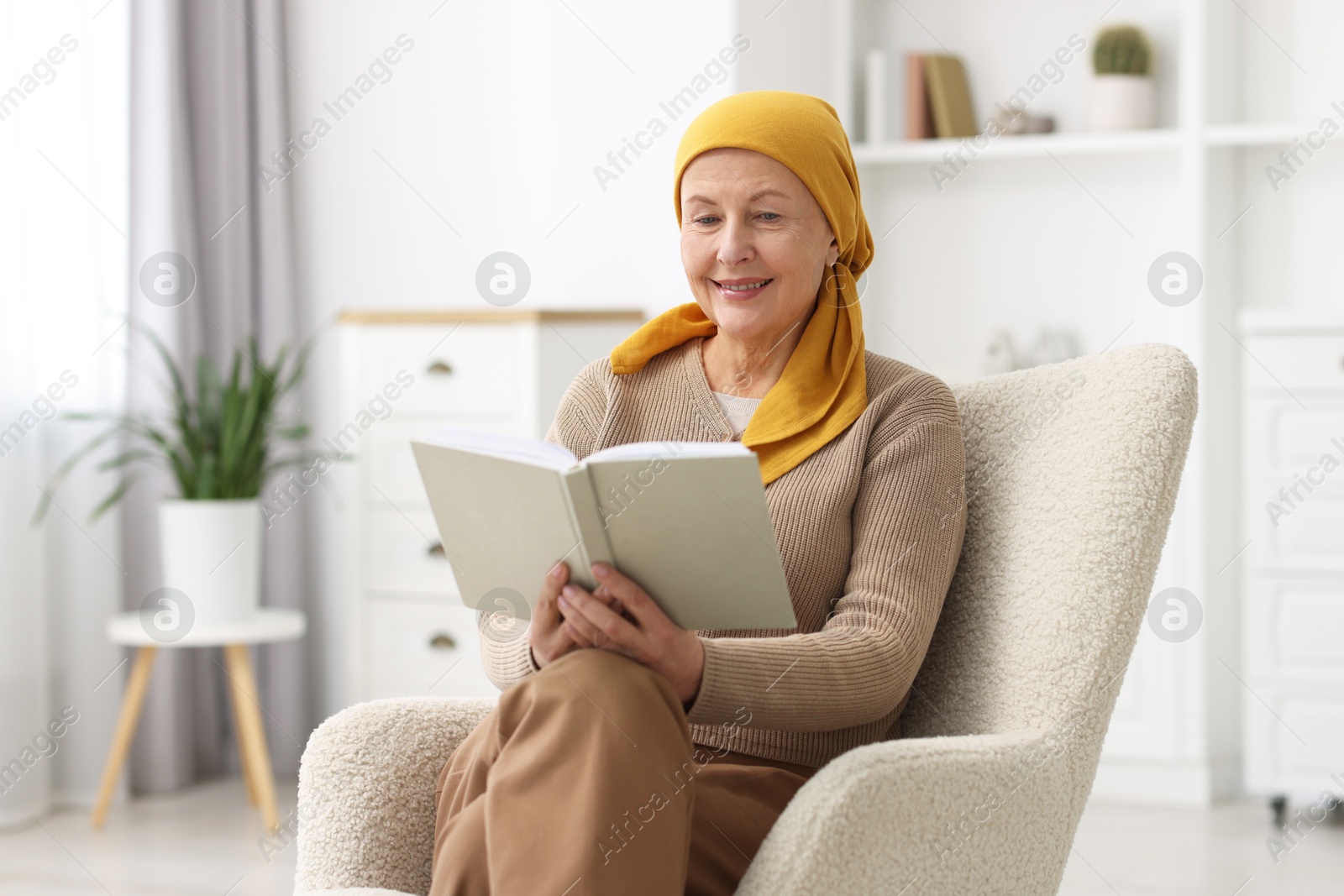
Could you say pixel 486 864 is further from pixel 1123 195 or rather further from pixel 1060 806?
pixel 1123 195

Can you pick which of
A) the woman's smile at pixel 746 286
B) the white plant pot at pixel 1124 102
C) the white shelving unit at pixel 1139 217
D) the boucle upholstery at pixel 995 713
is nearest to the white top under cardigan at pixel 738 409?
the woman's smile at pixel 746 286

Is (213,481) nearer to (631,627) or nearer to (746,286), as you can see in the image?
(746,286)

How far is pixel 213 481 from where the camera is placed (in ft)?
10.2

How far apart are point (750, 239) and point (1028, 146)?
2.16 meters

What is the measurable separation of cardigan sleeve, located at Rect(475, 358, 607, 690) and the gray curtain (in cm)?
211

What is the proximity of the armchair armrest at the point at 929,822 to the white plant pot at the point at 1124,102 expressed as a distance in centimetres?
250

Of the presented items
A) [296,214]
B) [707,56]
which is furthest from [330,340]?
[707,56]

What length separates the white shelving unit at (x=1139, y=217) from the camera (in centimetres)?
327

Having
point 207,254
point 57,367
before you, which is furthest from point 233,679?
point 207,254

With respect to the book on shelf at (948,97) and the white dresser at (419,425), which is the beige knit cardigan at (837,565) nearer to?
the white dresser at (419,425)

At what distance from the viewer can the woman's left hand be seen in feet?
3.82

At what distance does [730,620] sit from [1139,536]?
1.37 feet

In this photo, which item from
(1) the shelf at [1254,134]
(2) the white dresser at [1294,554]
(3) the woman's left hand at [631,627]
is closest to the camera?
(3) the woman's left hand at [631,627]

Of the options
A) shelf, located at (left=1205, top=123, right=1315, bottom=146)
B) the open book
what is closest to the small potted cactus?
shelf, located at (left=1205, top=123, right=1315, bottom=146)
